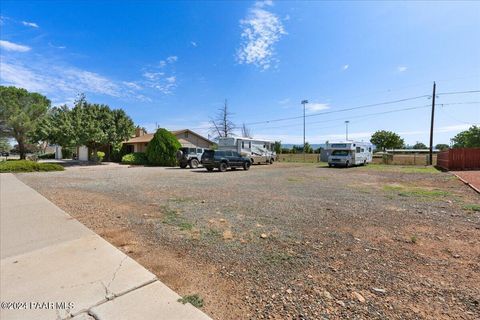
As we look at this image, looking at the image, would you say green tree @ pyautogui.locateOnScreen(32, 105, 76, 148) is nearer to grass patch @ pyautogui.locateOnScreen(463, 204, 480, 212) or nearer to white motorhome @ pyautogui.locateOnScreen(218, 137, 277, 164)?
white motorhome @ pyautogui.locateOnScreen(218, 137, 277, 164)

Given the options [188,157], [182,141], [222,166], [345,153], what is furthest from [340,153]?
[182,141]

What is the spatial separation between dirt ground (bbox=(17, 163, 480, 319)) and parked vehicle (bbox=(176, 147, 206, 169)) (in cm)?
1557

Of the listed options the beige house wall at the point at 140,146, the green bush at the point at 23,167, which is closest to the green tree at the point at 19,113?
the beige house wall at the point at 140,146

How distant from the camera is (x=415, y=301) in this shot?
8.89 ft

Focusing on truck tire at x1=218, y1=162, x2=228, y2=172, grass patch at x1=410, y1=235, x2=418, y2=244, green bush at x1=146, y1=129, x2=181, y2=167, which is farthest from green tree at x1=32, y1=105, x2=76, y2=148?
grass patch at x1=410, y1=235, x2=418, y2=244

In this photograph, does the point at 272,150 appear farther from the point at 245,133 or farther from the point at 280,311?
the point at 280,311

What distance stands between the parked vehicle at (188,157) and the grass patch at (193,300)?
20382mm

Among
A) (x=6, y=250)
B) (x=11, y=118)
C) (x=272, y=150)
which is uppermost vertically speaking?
(x=11, y=118)

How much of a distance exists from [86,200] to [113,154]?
29.1 m

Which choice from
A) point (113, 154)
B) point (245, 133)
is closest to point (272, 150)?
point (113, 154)

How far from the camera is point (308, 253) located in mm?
3918

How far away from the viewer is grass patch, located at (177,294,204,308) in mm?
2672

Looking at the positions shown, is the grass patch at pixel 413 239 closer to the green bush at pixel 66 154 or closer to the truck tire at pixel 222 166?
the truck tire at pixel 222 166

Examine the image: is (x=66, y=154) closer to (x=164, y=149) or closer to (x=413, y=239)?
(x=164, y=149)
